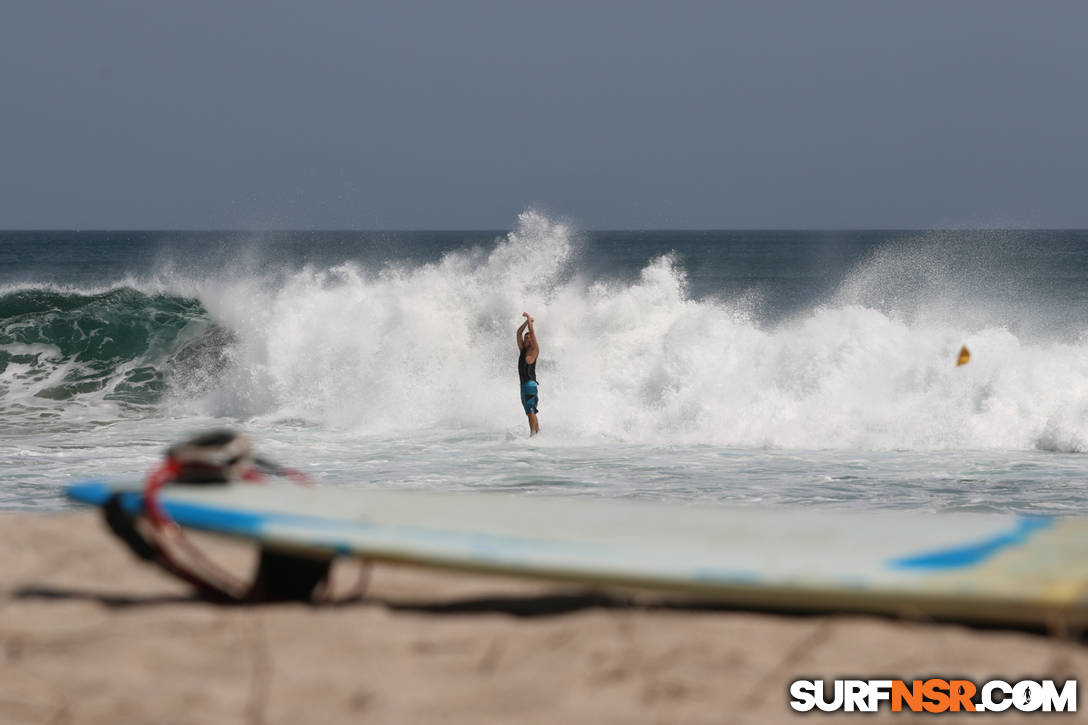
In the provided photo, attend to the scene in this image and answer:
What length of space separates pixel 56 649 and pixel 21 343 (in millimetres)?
17722

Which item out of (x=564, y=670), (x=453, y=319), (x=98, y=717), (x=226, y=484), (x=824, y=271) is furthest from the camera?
(x=824, y=271)

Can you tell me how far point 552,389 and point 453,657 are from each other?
11762 millimetres

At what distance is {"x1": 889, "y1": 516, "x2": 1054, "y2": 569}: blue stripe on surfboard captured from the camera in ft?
10.1

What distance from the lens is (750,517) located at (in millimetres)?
3809

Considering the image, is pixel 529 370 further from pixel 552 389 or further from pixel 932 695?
pixel 932 695

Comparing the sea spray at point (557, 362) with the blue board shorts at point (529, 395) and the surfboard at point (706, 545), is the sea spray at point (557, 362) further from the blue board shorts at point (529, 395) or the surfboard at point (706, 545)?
the surfboard at point (706, 545)

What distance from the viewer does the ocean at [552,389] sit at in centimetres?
964

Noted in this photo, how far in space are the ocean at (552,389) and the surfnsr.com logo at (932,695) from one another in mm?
5456

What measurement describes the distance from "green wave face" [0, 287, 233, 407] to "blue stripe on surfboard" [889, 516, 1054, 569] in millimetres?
14339

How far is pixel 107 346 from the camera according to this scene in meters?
19.1

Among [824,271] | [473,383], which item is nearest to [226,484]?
[473,383]

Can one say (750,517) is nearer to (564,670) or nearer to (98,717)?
(564,670)

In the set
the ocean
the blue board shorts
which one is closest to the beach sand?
the ocean

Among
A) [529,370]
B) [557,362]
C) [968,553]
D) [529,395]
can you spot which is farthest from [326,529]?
[557,362]
